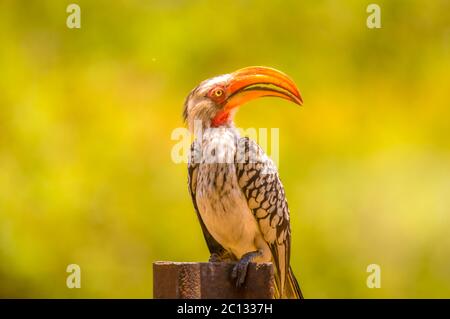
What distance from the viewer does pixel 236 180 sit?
5.46 m

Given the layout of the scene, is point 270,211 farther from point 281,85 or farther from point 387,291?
point 387,291

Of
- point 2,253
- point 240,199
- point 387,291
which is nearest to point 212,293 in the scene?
point 240,199

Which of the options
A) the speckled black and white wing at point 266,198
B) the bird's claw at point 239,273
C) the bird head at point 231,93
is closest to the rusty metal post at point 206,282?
the bird's claw at point 239,273

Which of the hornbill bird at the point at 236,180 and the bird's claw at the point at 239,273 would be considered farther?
the hornbill bird at the point at 236,180

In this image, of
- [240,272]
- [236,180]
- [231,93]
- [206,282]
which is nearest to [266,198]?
Answer: [236,180]

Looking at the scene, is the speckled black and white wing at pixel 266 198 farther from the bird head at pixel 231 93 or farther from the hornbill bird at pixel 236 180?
the bird head at pixel 231 93

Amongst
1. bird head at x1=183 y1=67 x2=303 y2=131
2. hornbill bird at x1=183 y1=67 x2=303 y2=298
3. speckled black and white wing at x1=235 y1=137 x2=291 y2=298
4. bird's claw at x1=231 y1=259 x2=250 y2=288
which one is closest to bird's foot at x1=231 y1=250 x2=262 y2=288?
bird's claw at x1=231 y1=259 x2=250 y2=288

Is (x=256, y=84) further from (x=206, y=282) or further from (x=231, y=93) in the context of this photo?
(x=206, y=282)

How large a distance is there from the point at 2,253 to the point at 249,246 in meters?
5.96

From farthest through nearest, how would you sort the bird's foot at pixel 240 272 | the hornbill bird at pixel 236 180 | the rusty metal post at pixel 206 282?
1. the hornbill bird at pixel 236 180
2. the bird's foot at pixel 240 272
3. the rusty metal post at pixel 206 282

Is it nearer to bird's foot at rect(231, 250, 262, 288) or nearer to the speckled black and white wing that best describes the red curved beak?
the speckled black and white wing

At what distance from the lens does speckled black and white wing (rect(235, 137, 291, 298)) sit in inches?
216

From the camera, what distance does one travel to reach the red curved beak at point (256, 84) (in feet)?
18.4

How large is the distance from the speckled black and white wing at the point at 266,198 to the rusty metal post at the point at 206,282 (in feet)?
3.44
